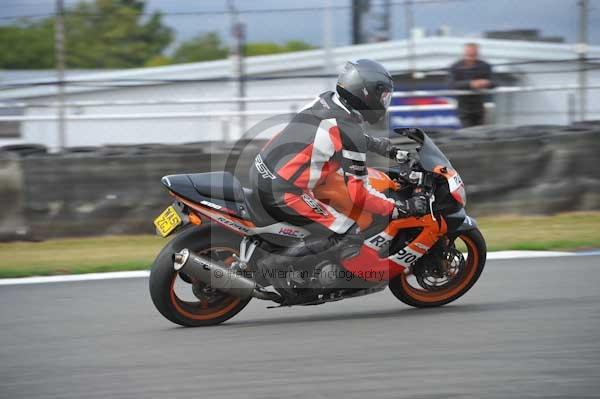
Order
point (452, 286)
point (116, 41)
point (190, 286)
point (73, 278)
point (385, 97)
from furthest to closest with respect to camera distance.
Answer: point (116, 41)
point (73, 278)
point (452, 286)
point (190, 286)
point (385, 97)

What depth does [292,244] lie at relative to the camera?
590 cm

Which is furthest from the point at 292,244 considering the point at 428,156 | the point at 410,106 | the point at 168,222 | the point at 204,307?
the point at 410,106

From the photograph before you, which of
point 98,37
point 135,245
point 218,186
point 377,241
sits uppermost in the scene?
point 98,37

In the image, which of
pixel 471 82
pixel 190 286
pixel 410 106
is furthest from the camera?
pixel 410 106

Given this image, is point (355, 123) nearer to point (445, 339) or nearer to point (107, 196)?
point (445, 339)

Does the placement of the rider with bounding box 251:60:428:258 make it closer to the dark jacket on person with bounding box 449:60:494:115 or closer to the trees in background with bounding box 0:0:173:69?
the dark jacket on person with bounding box 449:60:494:115

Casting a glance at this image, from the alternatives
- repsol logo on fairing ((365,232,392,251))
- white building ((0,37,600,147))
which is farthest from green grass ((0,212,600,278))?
repsol logo on fairing ((365,232,392,251))

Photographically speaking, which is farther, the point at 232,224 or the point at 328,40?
the point at 328,40

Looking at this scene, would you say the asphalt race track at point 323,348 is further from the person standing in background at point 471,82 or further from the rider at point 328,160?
the person standing in background at point 471,82

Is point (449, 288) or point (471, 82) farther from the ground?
point (471, 82)

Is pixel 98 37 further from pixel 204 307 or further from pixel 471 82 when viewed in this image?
pixel 204 307

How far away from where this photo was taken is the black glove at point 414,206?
592 centimetres

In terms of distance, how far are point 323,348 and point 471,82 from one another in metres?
6.50

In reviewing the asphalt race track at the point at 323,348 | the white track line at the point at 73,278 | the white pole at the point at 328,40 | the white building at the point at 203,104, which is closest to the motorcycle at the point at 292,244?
the asphalt race track at the point at 323,348
